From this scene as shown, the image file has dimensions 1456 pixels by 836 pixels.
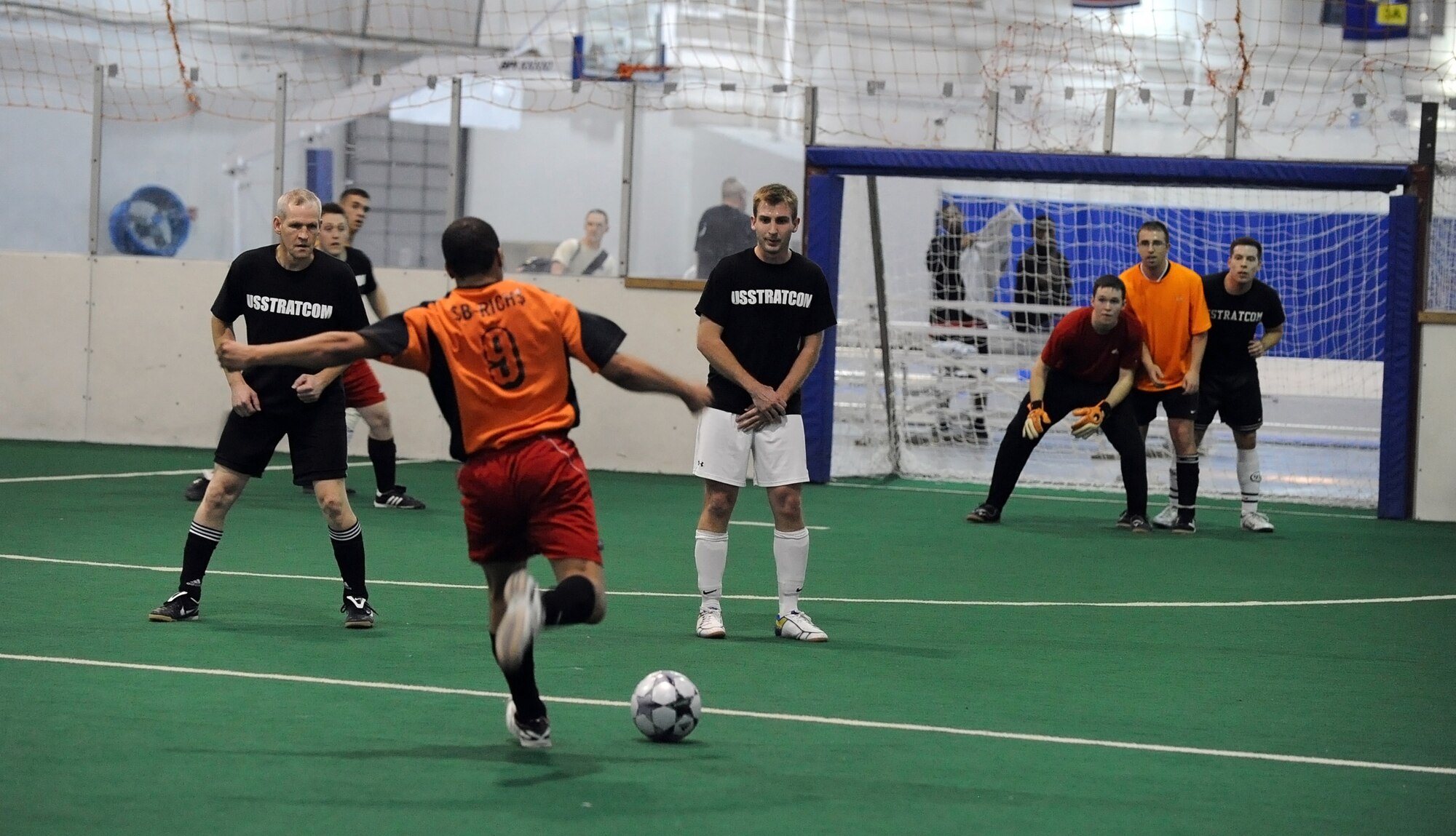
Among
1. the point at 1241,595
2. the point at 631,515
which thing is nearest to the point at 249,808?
the point at 1241,595

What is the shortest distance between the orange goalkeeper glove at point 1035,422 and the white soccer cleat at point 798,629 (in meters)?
4.72

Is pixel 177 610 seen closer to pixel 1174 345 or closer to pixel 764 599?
pixel 764 599

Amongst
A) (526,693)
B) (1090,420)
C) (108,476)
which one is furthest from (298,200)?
(108,476)

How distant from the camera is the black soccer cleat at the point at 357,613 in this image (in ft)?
24.5

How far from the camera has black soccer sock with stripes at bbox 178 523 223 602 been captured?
24.5 ft

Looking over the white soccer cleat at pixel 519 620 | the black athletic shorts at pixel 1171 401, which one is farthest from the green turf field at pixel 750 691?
the black athletic shorts at pixel 1171 401

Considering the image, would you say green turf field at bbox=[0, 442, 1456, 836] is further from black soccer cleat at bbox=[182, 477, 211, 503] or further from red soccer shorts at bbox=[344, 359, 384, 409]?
red soccer shorts at bbox=[344, 359, 384, 409]

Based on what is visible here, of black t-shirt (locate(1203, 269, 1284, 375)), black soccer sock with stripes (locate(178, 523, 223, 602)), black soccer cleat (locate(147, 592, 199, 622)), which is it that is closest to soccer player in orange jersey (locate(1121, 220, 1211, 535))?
black t-shirt (locate(1203, 269, 1284, 375))

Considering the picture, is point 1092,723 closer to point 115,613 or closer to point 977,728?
point 977,728

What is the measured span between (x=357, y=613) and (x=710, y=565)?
1.58 meters

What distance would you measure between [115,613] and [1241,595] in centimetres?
587

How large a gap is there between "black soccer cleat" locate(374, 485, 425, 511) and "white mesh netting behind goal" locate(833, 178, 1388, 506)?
484 cm

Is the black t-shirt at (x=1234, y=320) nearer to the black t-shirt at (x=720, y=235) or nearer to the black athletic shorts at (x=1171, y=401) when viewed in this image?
the black athletic shorts at (x=1171, y=401)

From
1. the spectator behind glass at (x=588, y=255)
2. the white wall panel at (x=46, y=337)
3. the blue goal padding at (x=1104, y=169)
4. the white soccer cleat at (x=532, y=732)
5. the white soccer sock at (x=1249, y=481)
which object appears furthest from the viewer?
the white wall panel at (x=46, y=337)
